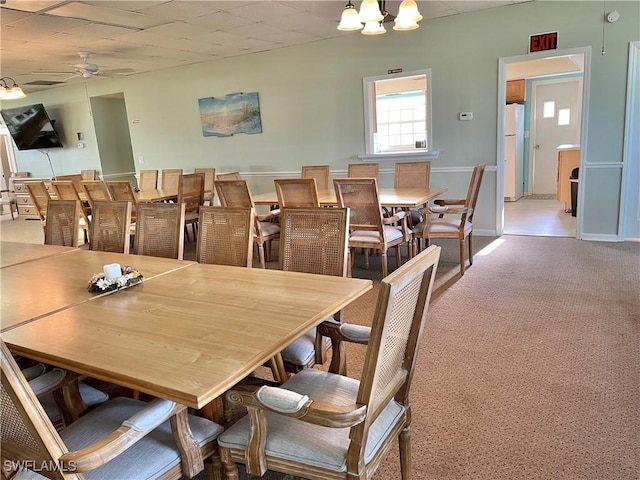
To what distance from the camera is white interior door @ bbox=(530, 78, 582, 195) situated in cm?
794

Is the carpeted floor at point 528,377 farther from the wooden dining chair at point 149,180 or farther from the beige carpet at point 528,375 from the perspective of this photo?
the wooden dining chair at point 149,180

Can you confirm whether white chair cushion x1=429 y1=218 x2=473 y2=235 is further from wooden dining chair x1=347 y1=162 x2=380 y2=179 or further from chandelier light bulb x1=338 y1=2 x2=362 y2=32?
chandelier light bulb x1=338 y1=2 x2=362 y2=32

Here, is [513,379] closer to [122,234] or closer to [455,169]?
[122,234]

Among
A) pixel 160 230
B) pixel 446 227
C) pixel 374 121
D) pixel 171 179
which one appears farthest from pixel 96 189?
pixel 446 227

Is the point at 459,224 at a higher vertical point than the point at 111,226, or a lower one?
lower

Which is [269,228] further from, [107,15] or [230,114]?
[230,114]

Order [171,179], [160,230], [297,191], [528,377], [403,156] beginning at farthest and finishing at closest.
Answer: [171,179], [403,156], [297,191], [160,230], [528,377]

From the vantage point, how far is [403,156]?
5855mm

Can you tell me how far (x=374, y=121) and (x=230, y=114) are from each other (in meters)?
2.44

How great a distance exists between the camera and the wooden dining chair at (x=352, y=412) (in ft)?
3.66

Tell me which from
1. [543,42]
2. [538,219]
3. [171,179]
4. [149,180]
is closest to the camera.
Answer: [543,42]

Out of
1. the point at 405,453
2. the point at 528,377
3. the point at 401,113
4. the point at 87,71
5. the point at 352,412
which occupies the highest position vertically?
the point at 87,71

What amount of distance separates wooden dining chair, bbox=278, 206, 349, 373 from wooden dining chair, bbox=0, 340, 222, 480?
74 centimetres

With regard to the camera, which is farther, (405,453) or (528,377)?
(528,377)
